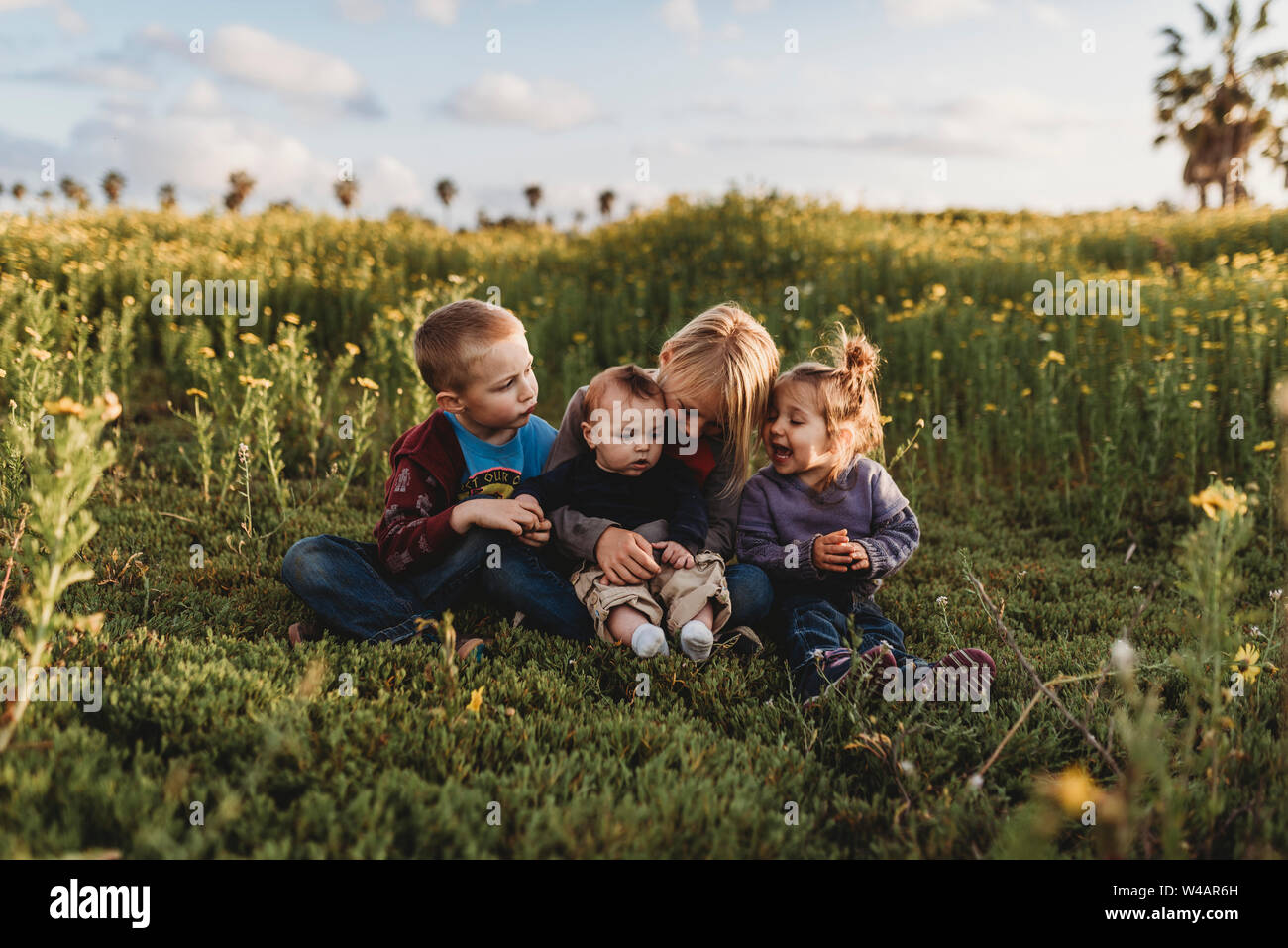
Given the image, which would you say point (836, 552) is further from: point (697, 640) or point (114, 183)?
point (114, 183)

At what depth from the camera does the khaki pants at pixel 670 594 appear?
3.13 m

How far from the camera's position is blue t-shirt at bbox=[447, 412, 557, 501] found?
3.46m

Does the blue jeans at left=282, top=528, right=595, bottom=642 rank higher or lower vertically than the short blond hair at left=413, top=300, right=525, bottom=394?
lower

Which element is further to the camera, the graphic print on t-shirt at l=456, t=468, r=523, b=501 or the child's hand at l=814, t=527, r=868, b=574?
the graphic print on t-shirt at l=456, t=468, r=523, b=501

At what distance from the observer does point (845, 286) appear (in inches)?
387

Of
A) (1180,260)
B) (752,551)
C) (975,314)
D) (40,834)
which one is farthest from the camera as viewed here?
(1180,260)

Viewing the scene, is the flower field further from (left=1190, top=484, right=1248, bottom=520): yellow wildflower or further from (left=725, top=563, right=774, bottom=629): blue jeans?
(left=725, top=563, right=774, bottom=629): blue jeans

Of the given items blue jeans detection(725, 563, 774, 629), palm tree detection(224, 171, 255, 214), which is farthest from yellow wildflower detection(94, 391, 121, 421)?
palm tree detection(224, 171, 255, 214)

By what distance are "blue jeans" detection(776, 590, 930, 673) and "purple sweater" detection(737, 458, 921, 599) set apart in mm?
64

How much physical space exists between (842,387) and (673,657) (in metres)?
1.28

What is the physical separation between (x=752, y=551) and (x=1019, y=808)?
150 centimetres

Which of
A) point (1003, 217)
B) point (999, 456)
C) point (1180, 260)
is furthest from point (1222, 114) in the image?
point (999, 456)

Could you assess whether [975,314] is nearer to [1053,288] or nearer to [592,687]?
[1053,288]

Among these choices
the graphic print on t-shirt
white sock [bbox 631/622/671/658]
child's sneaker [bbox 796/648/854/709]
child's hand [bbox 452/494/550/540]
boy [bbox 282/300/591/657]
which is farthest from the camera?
the graphic print on t-shirt
